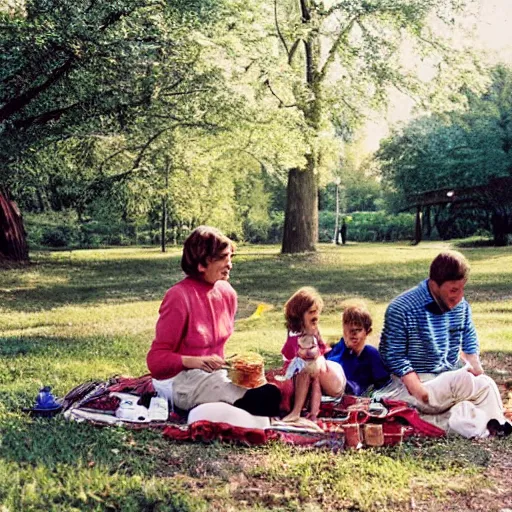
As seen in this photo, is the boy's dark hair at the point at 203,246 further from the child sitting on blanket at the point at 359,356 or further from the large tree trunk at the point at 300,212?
the large tree trunk at the point at 300,212

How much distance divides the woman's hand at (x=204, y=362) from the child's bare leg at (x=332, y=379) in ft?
2.77

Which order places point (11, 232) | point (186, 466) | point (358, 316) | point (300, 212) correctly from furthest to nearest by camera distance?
point (300, 212) → point (11, 232) → point (358, 316) → point (186, 466)

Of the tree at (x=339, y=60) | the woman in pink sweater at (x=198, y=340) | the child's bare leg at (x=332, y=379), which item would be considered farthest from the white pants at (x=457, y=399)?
the tree at (x=339, y=60)

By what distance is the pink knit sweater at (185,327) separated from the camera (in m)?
5.54

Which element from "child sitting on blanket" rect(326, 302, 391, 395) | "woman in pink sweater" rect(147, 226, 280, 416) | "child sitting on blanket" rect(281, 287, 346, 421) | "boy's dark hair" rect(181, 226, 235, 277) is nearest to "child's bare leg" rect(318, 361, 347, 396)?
"child sitting on blanket" rect(281, 287, 346, 421)

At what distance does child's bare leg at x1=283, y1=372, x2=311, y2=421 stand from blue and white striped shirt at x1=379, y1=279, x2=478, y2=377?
25.7 inches

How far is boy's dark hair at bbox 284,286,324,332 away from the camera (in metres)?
6.06

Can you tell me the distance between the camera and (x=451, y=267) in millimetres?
5668

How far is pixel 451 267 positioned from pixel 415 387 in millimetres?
904

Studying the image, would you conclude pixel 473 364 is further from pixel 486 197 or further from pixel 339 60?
pixel 486 197

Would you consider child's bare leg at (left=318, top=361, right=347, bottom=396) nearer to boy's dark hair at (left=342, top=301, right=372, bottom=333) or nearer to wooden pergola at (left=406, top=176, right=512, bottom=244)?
boy's dark hair at (left=342, top=301, right=372, bottom=333)

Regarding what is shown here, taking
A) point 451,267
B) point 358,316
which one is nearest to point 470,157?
point 358,316

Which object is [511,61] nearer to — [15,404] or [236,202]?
[236,202]

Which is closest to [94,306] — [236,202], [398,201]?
[236,202]
